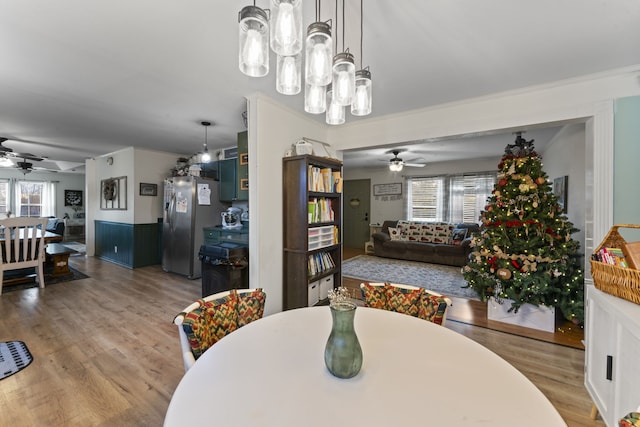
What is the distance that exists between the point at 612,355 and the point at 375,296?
1227 millimetres

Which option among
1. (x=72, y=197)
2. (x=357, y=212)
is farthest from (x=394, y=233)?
(x=72, y=197)

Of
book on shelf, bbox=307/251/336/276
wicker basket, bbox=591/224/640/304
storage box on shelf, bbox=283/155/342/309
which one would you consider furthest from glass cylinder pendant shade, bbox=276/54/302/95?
book on shelf, bbox=307/251/336/276

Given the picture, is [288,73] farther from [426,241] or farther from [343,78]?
[426,241]

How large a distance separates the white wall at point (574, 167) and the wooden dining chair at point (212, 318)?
12.3ft

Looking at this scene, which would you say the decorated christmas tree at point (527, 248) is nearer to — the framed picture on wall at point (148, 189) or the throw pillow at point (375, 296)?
the throw pillow at point (375, 296)

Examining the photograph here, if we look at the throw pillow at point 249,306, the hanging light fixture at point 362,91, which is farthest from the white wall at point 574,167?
the throw pillow at point 249,306

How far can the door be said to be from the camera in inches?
308

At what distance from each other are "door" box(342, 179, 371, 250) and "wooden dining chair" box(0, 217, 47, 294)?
6.21m

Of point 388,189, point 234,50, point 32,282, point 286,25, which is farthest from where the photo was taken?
point 388,189

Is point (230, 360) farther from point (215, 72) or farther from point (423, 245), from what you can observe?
point (423, 245)

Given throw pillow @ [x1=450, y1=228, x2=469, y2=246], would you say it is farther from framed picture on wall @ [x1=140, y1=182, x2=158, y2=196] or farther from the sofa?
framed picture on wall @ [x1=140, y1=182, x2=158, y2=196]

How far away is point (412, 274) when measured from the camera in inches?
190

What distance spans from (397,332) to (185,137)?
438 cm

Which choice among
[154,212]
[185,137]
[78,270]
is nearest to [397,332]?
[185,137]
